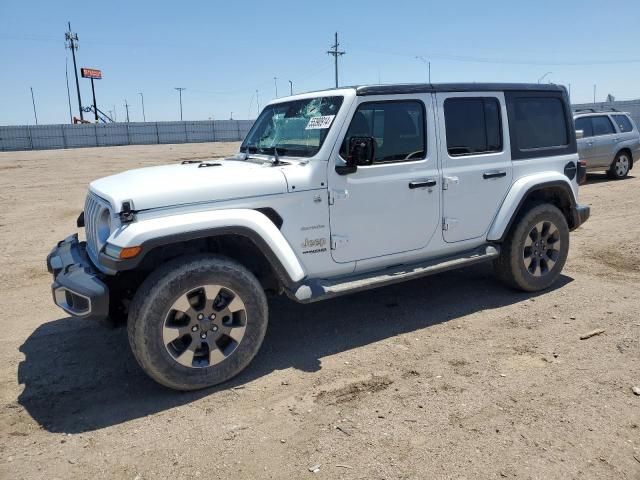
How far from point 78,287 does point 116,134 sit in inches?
1878

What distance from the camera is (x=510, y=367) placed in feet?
12.7

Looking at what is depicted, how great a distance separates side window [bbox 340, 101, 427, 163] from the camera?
423cm

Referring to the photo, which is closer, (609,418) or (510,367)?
(609,418)

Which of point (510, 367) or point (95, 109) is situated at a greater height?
point (95, 109)

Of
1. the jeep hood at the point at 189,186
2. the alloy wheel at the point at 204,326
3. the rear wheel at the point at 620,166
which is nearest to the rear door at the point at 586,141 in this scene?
the rear wheel at the point at 620,166

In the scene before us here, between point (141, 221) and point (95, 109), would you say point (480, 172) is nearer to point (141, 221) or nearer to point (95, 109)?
point (141, 221)

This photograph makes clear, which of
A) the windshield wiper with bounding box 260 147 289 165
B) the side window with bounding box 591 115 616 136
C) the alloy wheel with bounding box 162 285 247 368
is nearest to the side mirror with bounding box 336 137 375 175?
the windshield wiper with bounding box 260 147 289 165

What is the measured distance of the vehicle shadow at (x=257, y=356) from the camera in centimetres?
354

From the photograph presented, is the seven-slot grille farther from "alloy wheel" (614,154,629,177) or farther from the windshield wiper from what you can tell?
"alloy wheel" (614,154,629,177)

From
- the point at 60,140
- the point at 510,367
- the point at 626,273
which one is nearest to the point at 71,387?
the point at 510,367

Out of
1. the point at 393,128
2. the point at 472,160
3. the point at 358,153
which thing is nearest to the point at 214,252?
the point at 358,153

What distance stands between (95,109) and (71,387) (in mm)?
63261

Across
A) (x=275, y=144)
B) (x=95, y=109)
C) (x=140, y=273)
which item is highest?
(x=95, y=109)

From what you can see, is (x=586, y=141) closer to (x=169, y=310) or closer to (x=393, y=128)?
(x=393, y=128)
